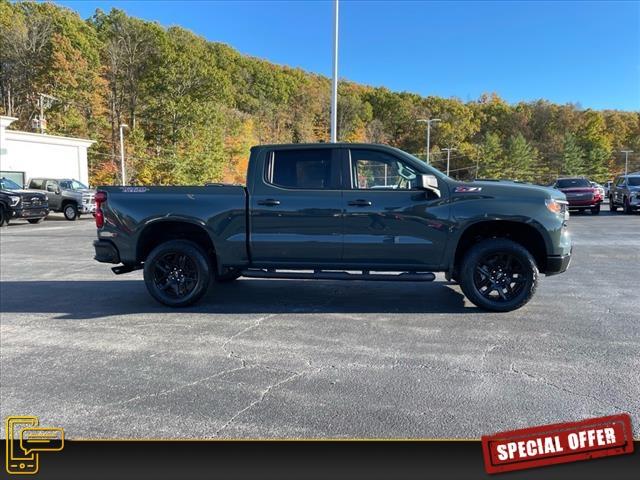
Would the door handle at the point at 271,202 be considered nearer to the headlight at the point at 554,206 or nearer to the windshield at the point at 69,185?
the headlight at the point at 554,206

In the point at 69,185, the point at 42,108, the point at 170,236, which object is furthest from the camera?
the point at 42,108

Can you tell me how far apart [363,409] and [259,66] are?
3414 inches

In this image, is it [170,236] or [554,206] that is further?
[170,236]

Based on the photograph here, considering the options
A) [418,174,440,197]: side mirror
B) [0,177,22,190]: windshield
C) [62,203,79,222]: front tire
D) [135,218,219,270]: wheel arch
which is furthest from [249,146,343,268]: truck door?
[62,203,79,222]: front tire

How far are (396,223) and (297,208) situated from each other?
3.79ft

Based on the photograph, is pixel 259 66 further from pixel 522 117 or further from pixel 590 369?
pixel 590 369

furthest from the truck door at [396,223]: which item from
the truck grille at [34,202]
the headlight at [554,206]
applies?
the truck grille at [34,202]

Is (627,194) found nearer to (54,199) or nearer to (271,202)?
(271,202)

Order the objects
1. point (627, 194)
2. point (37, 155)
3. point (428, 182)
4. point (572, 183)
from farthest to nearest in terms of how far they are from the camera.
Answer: point (37, 155), point (572, 183), point (627, 194), point (428, 182)

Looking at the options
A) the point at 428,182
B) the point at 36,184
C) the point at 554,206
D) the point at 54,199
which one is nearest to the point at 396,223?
the point at 428,182

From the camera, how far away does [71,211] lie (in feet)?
73.9

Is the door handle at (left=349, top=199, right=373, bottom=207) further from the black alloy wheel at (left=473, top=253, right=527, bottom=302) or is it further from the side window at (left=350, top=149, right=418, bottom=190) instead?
the black alloy wheel at (left=473, top=253, right=527, bottom=302)

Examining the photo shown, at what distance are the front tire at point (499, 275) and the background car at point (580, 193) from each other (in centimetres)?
1782

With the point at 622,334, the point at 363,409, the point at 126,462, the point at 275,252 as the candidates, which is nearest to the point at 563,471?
the point at 363,409
